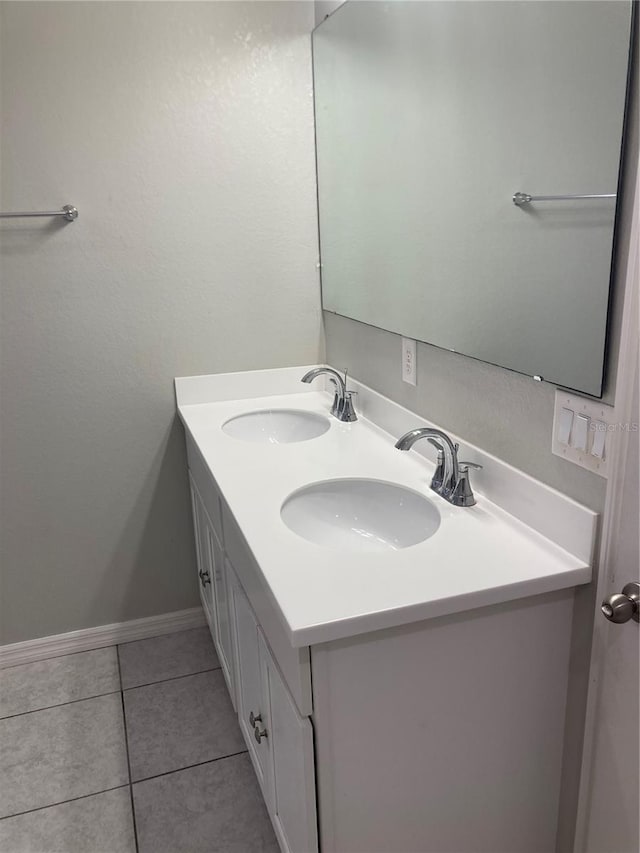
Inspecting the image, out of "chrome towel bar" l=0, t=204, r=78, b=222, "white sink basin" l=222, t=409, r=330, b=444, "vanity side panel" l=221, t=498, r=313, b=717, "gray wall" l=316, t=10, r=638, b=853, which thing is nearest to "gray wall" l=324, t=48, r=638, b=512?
"gray wall" l=316, t=10, r=638, b=853

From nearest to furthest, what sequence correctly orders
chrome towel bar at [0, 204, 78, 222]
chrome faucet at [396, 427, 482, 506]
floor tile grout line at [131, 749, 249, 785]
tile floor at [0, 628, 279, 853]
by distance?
chrome faucet at [396, 427, 482, 506]
tile floor at [0, 628, 279, 853]
floor tile grout line at [131, 749, 249, 785]
chrome towel bar at [0, 204, 78, 222]

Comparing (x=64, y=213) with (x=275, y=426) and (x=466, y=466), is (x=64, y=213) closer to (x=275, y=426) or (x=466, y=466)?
(x=275, y=426)

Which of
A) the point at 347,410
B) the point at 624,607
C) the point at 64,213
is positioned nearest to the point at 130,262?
the point at 64,213

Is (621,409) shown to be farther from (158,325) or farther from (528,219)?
(158,325)

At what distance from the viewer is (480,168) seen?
53.0 inches

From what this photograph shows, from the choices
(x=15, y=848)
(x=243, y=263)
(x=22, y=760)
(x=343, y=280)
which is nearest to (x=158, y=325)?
(x=243, y=263)

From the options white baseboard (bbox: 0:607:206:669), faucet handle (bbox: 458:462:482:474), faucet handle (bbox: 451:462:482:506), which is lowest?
white baseboard (bbox: 0:607:206:669)

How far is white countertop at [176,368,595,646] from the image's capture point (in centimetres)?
104

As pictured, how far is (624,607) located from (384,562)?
0.37 m

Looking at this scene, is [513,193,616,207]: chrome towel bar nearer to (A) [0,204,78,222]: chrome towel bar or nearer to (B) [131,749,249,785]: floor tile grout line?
(A) [0,204,78,222]: chrome towel bar

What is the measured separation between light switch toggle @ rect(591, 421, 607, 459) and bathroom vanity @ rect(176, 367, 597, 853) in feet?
0.33

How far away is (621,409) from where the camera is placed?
1023 millimetres

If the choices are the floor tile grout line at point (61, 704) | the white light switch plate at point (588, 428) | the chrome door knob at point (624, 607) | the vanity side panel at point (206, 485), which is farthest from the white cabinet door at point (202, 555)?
the chrome door knob at point (624, 607)

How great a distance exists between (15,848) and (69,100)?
1889 millimetres
